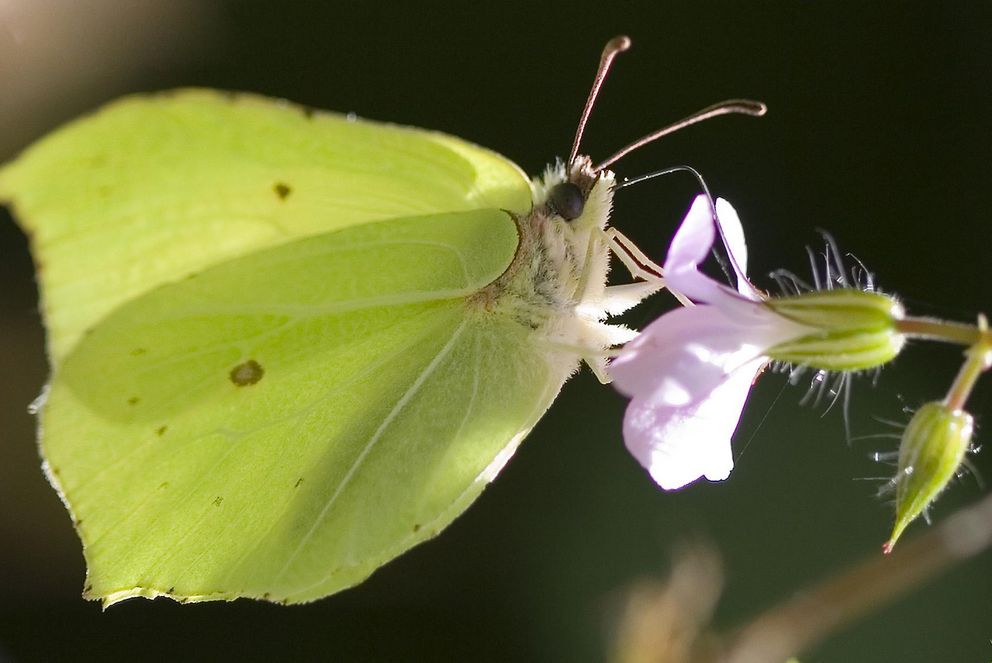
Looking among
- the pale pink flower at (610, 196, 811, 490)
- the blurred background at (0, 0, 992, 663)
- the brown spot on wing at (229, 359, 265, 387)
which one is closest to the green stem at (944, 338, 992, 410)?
the pale pink flower at (610, 196, 811, 490)

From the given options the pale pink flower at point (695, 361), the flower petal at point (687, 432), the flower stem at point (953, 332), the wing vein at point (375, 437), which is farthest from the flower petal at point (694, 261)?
the wing vein at point (375, 437)

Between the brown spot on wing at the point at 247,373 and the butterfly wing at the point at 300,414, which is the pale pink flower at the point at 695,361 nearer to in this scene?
the butterfly wing at the point at 300,414

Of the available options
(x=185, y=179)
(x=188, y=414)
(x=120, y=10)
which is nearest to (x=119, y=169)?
(x=185, y=179)

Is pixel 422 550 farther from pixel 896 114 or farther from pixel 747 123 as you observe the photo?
pixel 896 114

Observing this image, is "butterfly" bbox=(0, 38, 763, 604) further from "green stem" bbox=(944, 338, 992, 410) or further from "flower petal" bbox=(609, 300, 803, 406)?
"green stem" bbox=(944, 338, 992, 410)

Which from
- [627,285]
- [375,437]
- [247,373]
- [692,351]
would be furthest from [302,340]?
[692,351]

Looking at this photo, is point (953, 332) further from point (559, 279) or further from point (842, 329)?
point (559, 279)

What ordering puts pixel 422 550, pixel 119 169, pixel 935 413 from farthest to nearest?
pixel 422 550 → pixel 119 169 → pixel 935 413
